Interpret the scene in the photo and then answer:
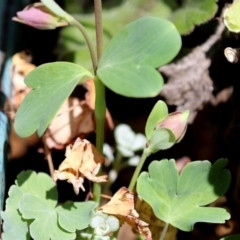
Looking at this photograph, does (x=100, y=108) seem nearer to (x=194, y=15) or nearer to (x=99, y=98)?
(x=99, y=98)

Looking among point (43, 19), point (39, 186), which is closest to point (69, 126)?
point (39, 186)

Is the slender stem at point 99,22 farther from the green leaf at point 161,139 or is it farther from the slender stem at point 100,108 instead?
the green leaf at point 161,139

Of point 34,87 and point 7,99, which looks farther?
point 7,99

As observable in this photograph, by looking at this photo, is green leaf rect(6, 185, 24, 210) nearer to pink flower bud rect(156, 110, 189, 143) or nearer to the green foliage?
the green foliage

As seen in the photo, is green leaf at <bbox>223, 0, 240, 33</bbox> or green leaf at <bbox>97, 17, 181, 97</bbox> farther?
green leaf at <bbox>223, 0, 240, 33</bbox>

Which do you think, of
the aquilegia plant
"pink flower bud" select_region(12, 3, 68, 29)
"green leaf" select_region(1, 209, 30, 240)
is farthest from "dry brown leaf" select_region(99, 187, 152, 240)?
"pink flower bud" select_region(12, 3, 68, 29)

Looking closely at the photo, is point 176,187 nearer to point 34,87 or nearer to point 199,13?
point 34,87

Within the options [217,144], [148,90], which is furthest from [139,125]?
[148,90]
